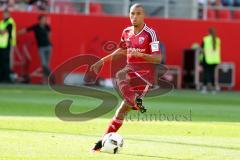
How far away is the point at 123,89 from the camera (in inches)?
522

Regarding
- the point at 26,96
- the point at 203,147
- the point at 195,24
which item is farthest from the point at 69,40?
the point at 203,147

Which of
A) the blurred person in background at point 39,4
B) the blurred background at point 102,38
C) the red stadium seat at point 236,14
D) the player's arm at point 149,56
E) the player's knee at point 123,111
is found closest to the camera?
the player's arm at point 149,56

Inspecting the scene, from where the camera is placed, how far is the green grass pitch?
12414 mm

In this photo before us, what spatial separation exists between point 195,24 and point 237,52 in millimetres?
2048

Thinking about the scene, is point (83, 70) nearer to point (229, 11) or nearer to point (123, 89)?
point (229, 11)

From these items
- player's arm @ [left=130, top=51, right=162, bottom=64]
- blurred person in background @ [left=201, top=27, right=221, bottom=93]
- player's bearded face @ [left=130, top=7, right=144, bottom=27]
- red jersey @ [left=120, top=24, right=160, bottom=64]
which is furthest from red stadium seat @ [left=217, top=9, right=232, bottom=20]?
player's arm @ [left=130, top=51, right=162, bottom=64]

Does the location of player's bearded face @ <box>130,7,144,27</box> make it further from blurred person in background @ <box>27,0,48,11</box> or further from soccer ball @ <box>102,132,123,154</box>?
blurred person in background @ <box>27,0,48,11</box>

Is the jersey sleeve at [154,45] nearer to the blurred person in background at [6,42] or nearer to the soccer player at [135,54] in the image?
the soccer player at [135,54]

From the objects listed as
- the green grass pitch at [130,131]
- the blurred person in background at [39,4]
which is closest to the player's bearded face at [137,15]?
the green grass pitch at [130,131]

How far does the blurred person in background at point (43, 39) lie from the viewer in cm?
3019

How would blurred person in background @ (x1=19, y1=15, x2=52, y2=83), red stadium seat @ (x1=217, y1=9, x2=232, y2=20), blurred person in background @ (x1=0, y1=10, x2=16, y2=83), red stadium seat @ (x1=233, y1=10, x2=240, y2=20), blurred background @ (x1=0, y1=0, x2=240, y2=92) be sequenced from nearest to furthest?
blurred person in background @ (x1=0, y1=10, x2=16, y2=83), blurred person in background @ (x1=19, y1=15, x2=52, y2=83), blurred background @ (x1=0, y1=0, x2=240, y2=92), red stadium seat @ (x1=217, y1=9, x2=232, y2=20), red stadium seat @ (x1=233, y1=10, x2=240, y2=20)

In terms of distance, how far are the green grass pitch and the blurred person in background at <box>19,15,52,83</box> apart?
548cm

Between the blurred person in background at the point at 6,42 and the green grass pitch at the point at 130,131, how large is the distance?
5138mm

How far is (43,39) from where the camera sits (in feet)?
99.5
